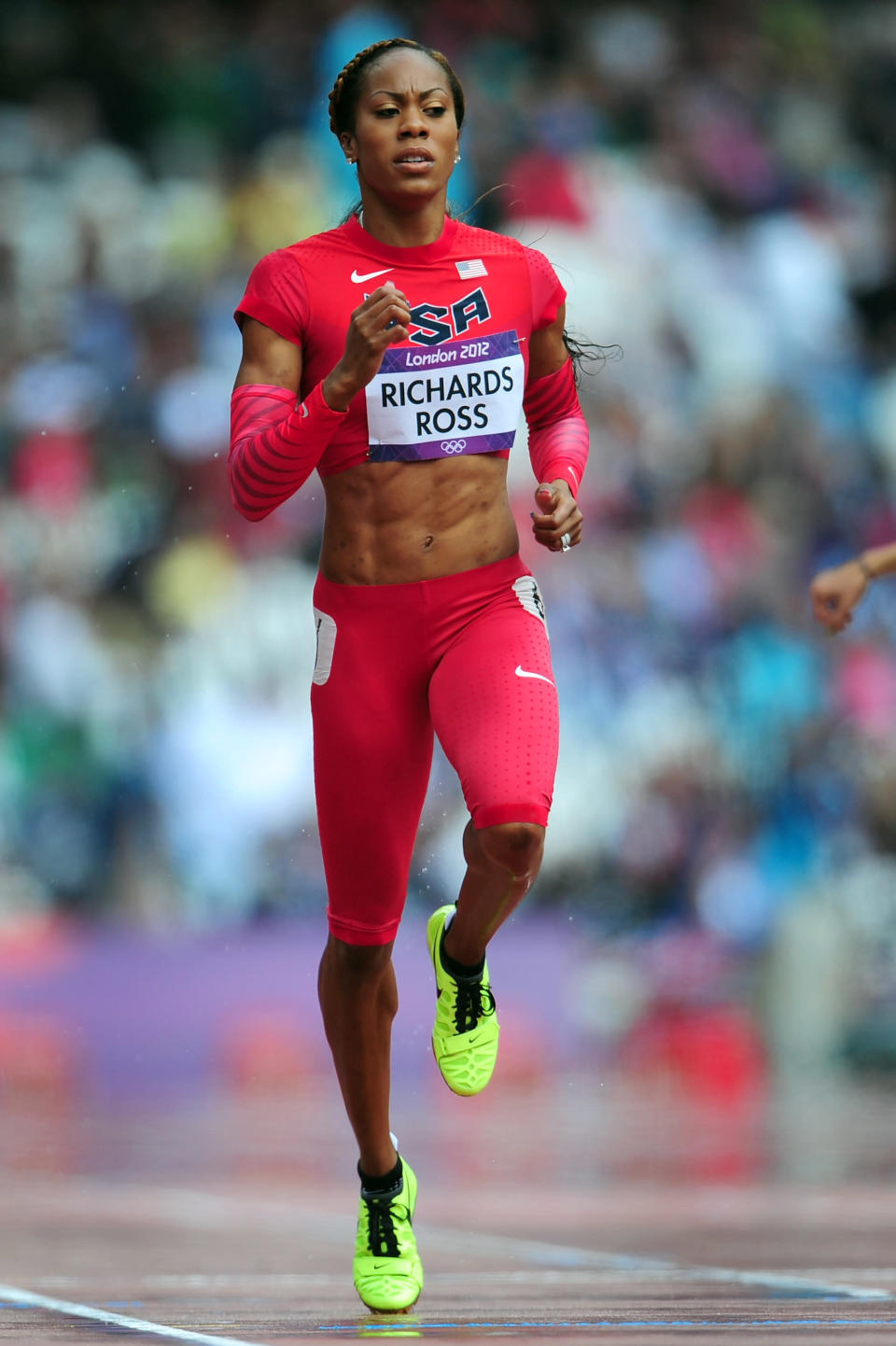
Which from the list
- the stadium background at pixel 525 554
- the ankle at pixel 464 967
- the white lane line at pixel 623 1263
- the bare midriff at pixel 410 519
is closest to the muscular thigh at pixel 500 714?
the bare midriff at pixel 410 519

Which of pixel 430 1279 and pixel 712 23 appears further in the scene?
pixel 712 23

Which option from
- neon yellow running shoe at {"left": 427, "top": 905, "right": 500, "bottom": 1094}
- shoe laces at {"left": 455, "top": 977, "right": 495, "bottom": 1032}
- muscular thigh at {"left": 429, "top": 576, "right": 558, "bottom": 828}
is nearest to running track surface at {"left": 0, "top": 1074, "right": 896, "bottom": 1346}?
neon yellow running shoe at {"left": 427, "top": 905, "right": 500, "bottom": 1094}

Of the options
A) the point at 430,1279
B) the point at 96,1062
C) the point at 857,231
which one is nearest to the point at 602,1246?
the point at 430,1279

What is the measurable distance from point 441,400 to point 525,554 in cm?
762

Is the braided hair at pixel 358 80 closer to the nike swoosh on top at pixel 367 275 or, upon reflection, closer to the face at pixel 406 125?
the face at pixel 406 125

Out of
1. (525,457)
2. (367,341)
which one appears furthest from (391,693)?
(525,457)

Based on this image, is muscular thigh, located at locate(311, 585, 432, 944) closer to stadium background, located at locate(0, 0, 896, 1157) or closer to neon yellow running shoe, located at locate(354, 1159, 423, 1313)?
neon yellow running shoe, located at locate(354, 1159, 423, 1313)

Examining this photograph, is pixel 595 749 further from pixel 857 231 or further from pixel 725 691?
pixel 857 231

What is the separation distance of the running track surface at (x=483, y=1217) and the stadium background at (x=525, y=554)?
85cm

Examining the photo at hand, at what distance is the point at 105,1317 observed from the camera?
440 cm

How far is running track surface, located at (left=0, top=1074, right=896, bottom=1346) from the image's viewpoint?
4387 millimetres

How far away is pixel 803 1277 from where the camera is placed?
5.16 meters

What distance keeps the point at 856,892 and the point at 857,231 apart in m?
5.34

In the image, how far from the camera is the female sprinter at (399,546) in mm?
4688
